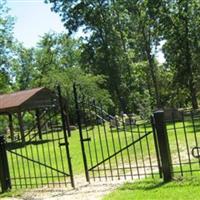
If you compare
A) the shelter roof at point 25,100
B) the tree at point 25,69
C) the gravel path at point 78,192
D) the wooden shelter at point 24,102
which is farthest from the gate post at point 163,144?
the tree at point 25,69

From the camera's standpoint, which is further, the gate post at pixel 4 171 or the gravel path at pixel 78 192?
the gate post at pixel 4 171

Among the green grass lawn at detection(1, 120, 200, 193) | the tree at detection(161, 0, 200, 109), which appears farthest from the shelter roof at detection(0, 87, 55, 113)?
the tree at detection(161, 0, 200, 109)

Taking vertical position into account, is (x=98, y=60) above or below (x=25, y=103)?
above

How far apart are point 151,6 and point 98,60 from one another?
32.3 ft

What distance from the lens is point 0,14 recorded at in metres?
49.7

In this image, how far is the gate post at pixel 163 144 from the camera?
402 inches

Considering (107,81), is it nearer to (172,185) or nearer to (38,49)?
(38,49)

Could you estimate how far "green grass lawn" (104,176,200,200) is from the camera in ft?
29.2

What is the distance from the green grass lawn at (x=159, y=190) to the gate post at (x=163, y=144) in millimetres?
228

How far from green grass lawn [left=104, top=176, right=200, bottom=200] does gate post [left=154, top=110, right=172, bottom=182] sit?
0.75 ft

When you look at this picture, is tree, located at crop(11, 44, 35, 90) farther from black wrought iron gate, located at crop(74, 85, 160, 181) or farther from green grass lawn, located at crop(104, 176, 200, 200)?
green grass lawn, located at crop(104, 176, 200, 200)

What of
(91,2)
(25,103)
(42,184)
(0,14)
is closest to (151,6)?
(91,2)

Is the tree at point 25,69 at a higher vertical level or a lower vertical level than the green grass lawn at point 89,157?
higher

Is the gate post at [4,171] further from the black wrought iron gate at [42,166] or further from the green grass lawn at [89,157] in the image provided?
the green grass lawn at [89,157]
